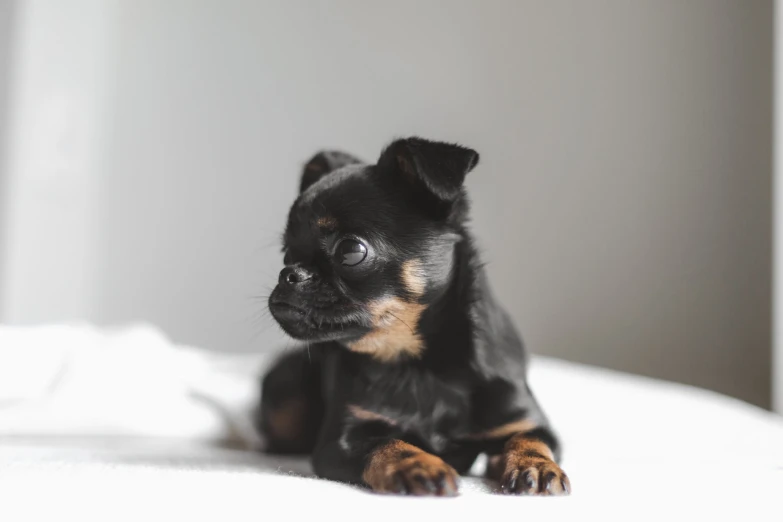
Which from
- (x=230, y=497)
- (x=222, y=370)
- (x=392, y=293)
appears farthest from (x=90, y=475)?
(x=222, y=370)

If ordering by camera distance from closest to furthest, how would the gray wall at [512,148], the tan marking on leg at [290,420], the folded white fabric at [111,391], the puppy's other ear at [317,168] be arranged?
the puppy's other ear at [317,168] → the tan marking on leg at [290,420] → the folded white fabric at [111,391] → the gray wall at [512,148]

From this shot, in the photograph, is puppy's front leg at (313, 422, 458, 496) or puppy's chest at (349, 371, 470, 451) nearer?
puppy's front leg at (313, 422, 458, 496)

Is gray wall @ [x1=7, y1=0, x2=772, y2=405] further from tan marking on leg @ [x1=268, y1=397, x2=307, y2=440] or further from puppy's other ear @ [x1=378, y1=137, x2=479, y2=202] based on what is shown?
puppy's other ear @ [x1=378, y1=137, x2=479, y2=202]

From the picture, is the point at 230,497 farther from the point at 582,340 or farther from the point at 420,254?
the point at 582,340

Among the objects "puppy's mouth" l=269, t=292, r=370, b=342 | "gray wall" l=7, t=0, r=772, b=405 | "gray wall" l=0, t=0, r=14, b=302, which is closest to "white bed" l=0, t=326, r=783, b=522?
"puppy's mouth" l=269, t=292, r=370, b=342

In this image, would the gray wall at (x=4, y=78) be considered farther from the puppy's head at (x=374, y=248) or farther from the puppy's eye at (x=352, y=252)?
the puppy's eye at (x=352, y=252)

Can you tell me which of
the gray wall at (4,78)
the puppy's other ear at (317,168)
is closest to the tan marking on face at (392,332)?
the puppy's other ear at (317,168)
